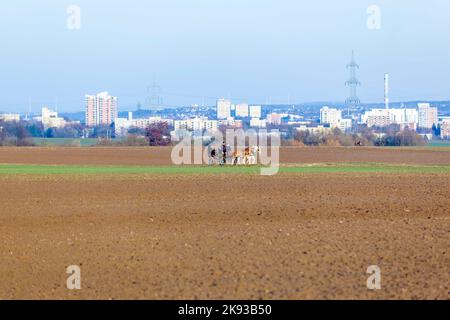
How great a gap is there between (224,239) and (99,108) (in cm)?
17027

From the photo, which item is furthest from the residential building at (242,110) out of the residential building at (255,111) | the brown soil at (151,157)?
the brown soil at (151,157)

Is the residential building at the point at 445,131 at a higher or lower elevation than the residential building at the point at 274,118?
lower

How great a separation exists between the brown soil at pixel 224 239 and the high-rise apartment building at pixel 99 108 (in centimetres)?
14736

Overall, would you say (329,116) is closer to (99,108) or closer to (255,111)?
(255,111)

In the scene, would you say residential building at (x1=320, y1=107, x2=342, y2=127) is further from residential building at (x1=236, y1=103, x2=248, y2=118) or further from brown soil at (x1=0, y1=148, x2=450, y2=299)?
brown soil at (x1=0, y1=148, x2=450, y2=299)

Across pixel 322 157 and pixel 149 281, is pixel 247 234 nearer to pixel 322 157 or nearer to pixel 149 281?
pixel 149 281

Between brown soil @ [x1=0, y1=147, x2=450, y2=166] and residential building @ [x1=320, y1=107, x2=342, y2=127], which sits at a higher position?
residential building @ [x1=320, y1=107, x2=342, y2=127]

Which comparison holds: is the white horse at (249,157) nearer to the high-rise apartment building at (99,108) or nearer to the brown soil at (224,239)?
the brown soil at (224,239)

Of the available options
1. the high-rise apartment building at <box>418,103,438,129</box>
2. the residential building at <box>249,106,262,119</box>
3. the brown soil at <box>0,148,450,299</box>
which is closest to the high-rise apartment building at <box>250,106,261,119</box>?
the residential building at <box>249,106,262,119</box>

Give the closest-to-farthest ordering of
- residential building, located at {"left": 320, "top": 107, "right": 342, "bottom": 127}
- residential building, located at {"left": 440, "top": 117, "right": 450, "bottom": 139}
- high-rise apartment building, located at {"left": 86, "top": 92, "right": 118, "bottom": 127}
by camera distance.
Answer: residential building, located at {"left": 440, "top": 117, "right": 450, "bottom": 139}
residential building, located at {"left": 320, "top": 107, "right": 342, "bottom": 127}
high-rise apartment building, located at {"left": 86, "top": 92, "right": 118, "bottom": 127}

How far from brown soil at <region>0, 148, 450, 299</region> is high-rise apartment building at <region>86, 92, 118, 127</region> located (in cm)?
14736

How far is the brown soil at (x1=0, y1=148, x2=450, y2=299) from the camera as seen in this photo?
15.5m

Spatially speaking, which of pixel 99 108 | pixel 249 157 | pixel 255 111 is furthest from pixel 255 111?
pixel 249 157

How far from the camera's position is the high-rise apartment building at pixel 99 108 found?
187 m
